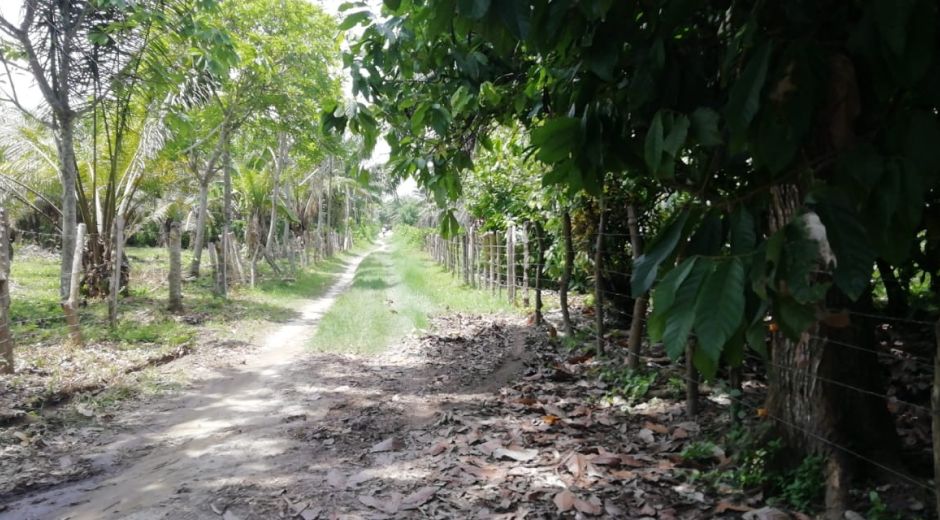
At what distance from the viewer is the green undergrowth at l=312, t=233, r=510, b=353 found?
32.7 ft

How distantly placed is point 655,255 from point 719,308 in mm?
403

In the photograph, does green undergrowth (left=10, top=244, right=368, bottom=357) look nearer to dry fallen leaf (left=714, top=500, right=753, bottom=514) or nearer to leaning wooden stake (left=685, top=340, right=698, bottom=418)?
leaning wooden stake (left=685, top=340, right=698, bottom=418)

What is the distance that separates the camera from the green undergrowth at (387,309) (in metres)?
9.97

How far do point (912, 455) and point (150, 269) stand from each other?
20.2 meters

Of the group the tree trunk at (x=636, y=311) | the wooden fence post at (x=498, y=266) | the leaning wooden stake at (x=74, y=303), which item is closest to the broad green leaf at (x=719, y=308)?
the tree trunk at (x=636, y=311)

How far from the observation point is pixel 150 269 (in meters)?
19.3

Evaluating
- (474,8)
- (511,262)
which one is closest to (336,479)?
(474,8)

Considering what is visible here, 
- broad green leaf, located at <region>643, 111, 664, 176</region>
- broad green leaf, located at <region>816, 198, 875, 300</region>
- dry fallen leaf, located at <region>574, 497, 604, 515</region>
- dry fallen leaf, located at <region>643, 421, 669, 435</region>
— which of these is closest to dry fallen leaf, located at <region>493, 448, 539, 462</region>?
dry fallen leaf, located at <region>574, 497, 604, 515</region>

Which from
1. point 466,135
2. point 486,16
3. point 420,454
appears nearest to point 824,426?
point 420,454

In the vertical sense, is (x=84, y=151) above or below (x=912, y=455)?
above

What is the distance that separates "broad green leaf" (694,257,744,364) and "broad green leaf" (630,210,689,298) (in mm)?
293

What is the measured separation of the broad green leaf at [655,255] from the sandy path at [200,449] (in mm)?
3094

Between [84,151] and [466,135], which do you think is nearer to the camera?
[466,135]

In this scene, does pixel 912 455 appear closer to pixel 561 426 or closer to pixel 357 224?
pixel 561 426
